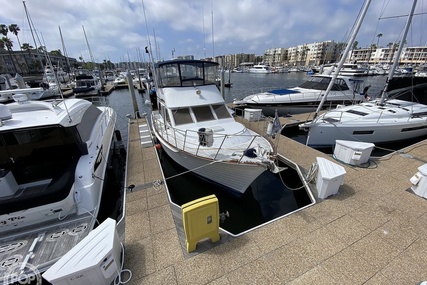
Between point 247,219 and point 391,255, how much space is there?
3.08 m

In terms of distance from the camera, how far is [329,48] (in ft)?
290

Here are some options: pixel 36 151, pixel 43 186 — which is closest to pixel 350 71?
pixel 36 151

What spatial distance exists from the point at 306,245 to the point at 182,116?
17.9 feet

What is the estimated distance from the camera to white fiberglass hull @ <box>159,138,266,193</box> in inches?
193

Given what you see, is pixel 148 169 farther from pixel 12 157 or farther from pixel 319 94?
pixel 319 94

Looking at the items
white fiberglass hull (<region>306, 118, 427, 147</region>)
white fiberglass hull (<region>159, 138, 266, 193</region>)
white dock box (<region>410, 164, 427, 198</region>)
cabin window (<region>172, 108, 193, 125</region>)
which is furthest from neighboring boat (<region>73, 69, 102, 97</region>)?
white dock box (<region>410, 164, 427, 198</region>)

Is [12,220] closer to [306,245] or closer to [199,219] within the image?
[199,219]

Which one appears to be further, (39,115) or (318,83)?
(318,83)

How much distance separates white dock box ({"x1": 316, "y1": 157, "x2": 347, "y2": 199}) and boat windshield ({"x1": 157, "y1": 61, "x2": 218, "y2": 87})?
18.4 feet

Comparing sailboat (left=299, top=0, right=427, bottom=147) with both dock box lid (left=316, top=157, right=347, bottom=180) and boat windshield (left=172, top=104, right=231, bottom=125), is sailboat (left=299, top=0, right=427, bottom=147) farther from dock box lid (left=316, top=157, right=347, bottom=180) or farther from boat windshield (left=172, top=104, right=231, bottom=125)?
boat windshield (left=172, top=104, right=231, bottom=125)

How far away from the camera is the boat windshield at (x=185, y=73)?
769 cm

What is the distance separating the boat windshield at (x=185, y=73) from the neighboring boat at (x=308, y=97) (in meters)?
6.65

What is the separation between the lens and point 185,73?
7781 millimetres

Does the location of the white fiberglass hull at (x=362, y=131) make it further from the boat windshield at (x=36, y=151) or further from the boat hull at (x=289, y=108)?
the boat windshield at (x=36, y=151)
